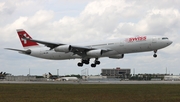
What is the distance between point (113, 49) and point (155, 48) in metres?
7.29

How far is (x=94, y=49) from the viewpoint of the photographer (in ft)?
211

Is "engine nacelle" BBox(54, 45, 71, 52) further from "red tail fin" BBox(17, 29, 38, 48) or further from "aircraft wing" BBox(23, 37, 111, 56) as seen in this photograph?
"red tail fin" BBox(17, 29, 38, 48)

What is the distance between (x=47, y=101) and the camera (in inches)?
1058

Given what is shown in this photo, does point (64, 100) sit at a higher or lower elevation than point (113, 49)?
lower

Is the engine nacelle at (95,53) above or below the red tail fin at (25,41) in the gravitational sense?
below

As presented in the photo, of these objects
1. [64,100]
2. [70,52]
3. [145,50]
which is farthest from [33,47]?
[64,100]

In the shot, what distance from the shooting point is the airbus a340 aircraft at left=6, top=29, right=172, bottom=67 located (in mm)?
58450

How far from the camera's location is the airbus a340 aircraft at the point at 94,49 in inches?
2301

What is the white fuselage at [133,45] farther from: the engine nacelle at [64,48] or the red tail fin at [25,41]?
the red tail fin at [25,41]

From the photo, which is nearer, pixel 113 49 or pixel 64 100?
pixel 64 100

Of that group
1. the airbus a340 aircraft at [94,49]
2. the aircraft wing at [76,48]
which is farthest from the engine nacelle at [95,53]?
the aircraft wing at [76,48]

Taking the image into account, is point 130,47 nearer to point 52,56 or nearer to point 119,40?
point 119,40

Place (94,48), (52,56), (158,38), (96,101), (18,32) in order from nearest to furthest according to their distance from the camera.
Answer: (96,101)
(158,38)
(94,48)
(52,56)
(18,32)

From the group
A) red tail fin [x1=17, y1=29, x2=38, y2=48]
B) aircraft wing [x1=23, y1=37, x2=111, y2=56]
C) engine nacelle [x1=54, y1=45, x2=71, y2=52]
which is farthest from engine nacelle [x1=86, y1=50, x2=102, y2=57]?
red tail fin [x1=17, y1=29, x2=38, y2=48]
